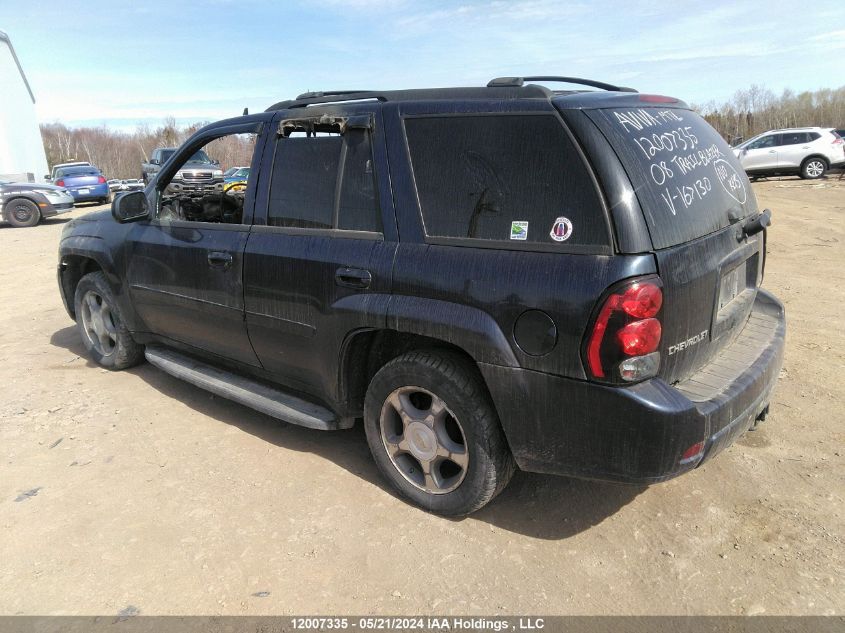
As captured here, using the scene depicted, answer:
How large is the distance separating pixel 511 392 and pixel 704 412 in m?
0.75

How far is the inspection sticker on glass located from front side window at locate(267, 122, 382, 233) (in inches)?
28.5

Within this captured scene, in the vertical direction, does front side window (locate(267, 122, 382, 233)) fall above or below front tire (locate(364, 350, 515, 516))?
above

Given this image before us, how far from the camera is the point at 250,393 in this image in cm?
367

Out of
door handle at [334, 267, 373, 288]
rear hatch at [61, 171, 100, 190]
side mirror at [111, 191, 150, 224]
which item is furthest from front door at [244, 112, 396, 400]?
rear hatch at [61, 171, 100, 190]

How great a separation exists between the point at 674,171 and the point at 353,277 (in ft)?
4.97

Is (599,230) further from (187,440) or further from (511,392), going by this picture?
(187,440)

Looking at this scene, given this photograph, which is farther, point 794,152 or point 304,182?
point 794,152

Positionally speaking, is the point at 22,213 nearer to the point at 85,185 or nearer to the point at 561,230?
the point at 85,185

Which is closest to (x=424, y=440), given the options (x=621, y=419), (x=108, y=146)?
(x=621, y=419)

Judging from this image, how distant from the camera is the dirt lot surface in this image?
8.08 ft

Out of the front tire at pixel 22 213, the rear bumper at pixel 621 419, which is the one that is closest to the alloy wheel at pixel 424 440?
the rear bumper at pixel 621 419

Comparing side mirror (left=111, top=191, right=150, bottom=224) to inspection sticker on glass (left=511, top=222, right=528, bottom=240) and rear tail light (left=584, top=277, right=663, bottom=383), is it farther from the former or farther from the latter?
rear tail light (left=584, top=277, right=663, bottom=383)

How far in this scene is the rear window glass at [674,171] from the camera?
2.39m

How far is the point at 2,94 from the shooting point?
3212cm
